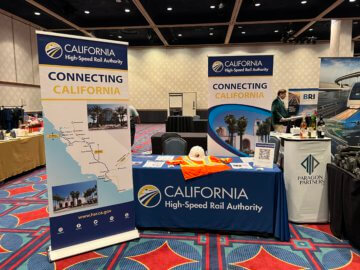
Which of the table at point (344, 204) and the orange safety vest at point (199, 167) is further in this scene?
the orange safety vest at point (199, 167)

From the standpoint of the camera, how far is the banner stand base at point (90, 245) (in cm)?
231

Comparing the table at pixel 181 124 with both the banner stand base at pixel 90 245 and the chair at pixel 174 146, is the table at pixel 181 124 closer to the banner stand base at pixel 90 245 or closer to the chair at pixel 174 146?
the chair at pixel 174 146

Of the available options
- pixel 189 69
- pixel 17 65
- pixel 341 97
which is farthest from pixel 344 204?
pixel 189 69

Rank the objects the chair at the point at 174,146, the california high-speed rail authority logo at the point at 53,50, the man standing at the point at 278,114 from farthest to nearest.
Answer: the man standing at the point at 278,114, the chair at the point at 174,146, the california high-speed rail authority logo at the point at 53,50

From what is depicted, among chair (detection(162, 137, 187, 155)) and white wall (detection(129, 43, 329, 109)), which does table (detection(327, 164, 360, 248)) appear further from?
white wall (detection(129, 43, 329, 109))

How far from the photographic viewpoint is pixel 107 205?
254 centimetres

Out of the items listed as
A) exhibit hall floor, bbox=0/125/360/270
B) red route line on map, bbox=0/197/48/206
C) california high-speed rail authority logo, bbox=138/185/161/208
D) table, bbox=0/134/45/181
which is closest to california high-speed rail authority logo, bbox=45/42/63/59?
california high-speed rail authority logo, bbox=138/185/161/208

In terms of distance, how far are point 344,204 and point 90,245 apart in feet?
8.14

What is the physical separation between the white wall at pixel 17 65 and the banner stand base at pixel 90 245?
8.67 m

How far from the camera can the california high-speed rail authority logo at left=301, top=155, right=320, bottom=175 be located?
286 cm

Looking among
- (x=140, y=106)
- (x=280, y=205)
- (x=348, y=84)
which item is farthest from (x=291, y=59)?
(x=280, y=205)

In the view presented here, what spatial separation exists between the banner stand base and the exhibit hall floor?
0.14 ft


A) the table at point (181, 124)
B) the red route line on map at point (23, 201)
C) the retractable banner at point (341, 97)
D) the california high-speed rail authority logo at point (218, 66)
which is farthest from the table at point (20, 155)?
the retractable banner at point (341, 97)

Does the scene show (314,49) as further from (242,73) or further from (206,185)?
(206,185)
